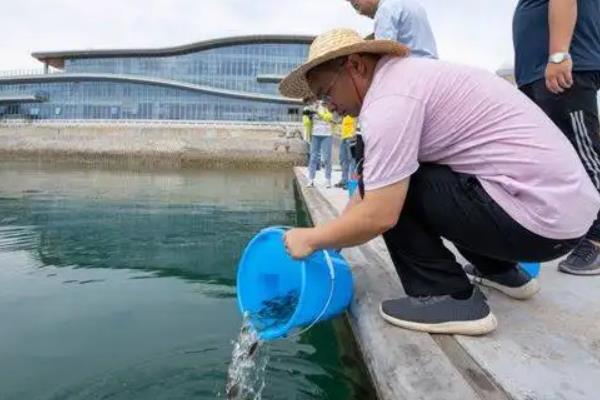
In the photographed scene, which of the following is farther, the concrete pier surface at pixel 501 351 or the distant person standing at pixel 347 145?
the distant person standing at pixel 347 145

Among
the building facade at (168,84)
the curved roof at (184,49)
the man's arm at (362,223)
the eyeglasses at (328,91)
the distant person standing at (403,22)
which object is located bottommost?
the man's arm at (362,223)

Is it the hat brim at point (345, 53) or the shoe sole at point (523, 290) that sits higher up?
the hat brim at point (345, 53)

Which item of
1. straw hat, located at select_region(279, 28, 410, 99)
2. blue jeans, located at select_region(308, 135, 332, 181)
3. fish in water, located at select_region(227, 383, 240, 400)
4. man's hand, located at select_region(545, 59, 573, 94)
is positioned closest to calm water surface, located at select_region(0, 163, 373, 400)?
fish in water, located at select_region(227, 383, 240, 400)

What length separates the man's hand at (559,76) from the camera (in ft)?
7.51

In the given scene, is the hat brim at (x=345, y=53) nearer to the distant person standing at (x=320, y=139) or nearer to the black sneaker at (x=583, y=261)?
the black sneaker at (x=583, y=261)

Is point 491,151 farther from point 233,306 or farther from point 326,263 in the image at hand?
point 233,306

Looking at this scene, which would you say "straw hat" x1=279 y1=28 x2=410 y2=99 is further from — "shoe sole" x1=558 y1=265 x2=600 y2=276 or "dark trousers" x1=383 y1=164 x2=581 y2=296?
"shoe sole" x1=558 y1=265 x2=600 y2=276

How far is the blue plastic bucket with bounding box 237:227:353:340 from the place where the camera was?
1.85 meters

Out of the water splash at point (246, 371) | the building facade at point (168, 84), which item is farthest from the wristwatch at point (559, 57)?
the building facade at point (168, 84)

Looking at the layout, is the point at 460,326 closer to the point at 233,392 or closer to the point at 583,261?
the point at 233,392

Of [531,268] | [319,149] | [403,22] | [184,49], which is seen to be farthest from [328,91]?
[184,49]

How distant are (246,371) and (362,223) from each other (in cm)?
81

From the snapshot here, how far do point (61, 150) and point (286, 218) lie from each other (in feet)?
95.3

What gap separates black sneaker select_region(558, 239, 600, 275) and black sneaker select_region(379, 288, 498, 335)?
3.10 feet
